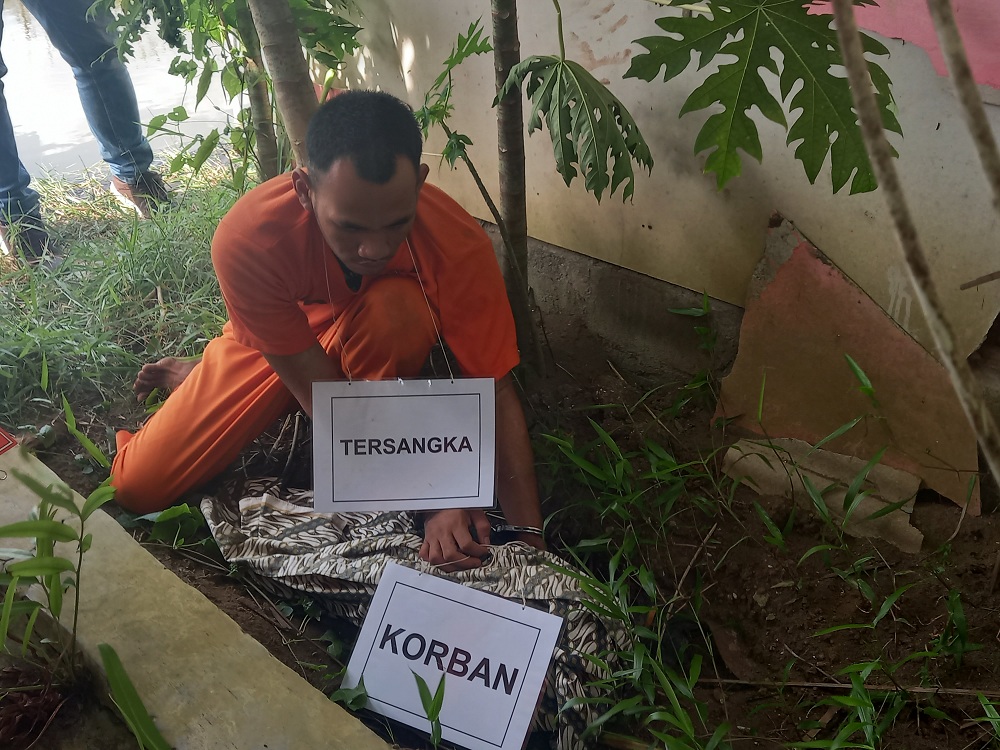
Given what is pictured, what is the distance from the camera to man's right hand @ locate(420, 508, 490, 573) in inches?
43.6

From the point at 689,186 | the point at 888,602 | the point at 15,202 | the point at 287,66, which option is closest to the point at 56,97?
the point at 15,202

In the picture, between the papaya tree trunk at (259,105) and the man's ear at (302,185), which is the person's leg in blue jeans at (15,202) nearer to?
the papaya tree trunk at (259,105)

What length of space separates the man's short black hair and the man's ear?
0.03m

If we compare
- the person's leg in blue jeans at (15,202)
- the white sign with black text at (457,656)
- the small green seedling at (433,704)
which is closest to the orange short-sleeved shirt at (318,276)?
the white sign with black text at (457,656)

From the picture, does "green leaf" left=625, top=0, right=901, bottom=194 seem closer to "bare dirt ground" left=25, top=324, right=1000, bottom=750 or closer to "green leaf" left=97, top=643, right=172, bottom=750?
"bare dirt ground" left=25, top=324, right=1000, bottom=750

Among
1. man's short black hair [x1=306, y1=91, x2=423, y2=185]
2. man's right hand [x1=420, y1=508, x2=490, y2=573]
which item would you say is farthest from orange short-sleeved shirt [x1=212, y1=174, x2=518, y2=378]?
man's right hand [x1=420, y1=508, x2=490, y2=573]

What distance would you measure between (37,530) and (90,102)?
91 cm

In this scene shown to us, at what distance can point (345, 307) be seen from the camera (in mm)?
1137

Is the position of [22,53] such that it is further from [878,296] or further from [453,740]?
[878,296]

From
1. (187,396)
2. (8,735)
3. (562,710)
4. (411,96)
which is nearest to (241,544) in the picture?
(187,396)

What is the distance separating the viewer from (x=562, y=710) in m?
0.99

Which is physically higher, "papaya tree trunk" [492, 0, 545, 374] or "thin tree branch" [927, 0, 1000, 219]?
"thin tree branch" [927, 0, 1000, 219]

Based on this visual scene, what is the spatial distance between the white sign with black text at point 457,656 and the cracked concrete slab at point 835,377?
632 mm

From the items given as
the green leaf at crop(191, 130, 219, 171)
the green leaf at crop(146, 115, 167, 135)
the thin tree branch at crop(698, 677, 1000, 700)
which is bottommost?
the thin tree branch at crop(698, 677, 1000, 700)
